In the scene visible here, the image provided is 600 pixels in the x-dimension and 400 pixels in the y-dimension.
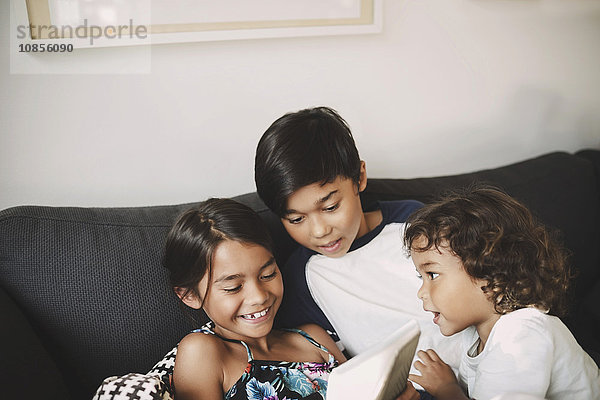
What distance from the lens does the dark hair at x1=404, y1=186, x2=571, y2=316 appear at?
121cm

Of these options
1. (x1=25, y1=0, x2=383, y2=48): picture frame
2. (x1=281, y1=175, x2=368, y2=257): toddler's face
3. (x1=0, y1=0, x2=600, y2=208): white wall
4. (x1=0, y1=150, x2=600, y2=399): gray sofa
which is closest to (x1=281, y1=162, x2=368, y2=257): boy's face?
(x1=281, y1=175, x2=368, y2=257): toddler's face

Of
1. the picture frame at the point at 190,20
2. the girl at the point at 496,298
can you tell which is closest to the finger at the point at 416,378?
the girl at the point at 496,298

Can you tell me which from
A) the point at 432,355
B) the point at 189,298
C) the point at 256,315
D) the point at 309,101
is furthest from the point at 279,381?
the point at 309,101

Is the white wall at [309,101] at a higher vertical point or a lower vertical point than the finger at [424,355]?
higher

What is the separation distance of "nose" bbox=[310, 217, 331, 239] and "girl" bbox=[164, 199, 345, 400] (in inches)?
4.6

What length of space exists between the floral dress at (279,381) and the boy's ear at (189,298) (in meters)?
0.06

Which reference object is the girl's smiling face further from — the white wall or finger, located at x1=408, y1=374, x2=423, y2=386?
the white wall

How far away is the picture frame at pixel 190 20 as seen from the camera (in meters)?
1.44

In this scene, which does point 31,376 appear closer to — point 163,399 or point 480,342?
point 163,399

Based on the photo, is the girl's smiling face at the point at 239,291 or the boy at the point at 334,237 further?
the boy at the point at 334,237

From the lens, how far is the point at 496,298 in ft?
4.02

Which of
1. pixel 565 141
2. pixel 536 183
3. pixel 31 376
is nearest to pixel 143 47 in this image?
pixel 31 376

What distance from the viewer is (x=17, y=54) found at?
56.2 inches

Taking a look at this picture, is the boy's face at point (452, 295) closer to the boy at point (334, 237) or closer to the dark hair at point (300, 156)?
the boy at point (334, 237)
